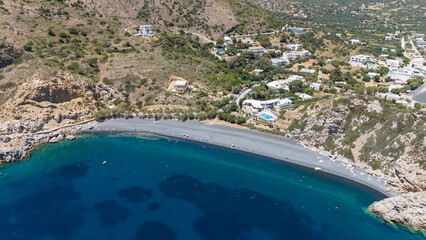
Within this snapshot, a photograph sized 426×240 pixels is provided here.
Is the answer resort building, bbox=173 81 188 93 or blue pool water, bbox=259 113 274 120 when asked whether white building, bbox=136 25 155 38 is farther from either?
blue pool water, bbox=259 113 274 120

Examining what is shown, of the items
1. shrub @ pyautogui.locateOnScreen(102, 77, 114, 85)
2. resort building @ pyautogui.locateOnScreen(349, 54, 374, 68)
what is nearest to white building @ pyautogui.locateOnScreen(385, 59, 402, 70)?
resort building @ pyautogui.locateOnScreen(349, 54, 374, 68)

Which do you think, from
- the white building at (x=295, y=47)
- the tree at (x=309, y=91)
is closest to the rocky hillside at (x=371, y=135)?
the tree at (x=309, y=91)

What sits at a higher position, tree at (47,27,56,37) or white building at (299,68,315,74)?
tree at (47,27,56,37)

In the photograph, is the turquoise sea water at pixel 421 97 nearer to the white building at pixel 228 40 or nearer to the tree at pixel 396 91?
the tree at pixel 396 91

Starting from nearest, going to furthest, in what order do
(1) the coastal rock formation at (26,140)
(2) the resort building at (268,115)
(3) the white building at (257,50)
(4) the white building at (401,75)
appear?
(1) the coastal rock formation at (26,140)
(2) the resort building at (268,115)
(4) the white building at (401,75)
(3) the white building at (257,50)

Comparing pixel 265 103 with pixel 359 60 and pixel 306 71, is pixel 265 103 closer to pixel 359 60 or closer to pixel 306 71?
pixel 306 71

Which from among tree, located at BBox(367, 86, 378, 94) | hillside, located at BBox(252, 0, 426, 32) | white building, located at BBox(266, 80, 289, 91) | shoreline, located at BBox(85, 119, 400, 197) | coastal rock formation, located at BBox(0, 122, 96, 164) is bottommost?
A: coastal rock formation, located at BBox(0, 122, 96, 164)

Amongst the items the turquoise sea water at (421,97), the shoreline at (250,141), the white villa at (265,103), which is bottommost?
the shoreline at (250,141)

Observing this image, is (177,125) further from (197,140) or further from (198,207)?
(198,207)
